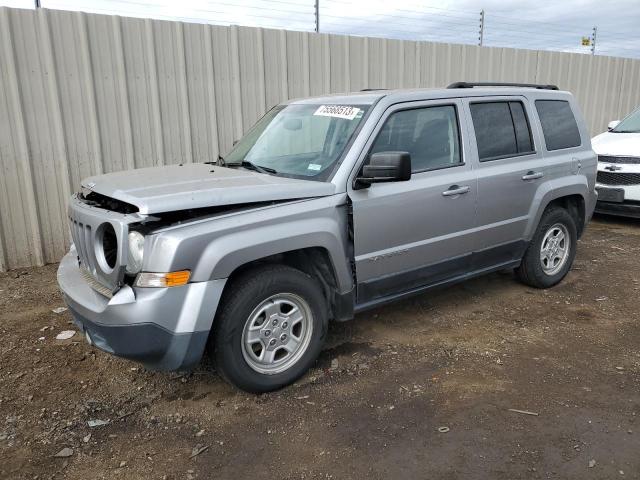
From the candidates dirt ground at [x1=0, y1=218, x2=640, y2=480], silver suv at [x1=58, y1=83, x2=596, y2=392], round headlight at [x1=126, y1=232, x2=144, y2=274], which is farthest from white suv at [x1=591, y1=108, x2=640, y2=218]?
round headlight at [x1=126, y1=232, x2=144, y2=274]

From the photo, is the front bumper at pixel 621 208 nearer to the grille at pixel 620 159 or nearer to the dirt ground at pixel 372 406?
the grille at pixel 620 159

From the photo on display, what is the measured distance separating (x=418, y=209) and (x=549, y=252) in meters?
2.07

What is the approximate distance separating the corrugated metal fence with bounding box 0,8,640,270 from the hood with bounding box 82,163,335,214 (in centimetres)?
276

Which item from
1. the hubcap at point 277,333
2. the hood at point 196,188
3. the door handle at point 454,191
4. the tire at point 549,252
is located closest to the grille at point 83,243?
the hood at point 196,188

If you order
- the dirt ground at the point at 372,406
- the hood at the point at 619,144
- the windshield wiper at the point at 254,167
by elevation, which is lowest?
the dirt ground at the point at 372,406

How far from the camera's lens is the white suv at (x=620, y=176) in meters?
7.65

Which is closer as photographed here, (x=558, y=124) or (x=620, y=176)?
(x=558, y=124)

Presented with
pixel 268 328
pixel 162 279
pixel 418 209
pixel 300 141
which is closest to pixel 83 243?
pixel 162 279

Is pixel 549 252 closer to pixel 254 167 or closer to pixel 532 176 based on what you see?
pixel 532 176

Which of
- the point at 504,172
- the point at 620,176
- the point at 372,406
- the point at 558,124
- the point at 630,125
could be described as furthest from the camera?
the point at 630,125

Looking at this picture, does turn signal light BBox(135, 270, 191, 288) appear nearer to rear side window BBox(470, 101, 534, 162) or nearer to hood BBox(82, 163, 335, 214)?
hood BBox(82, 163, 335, 214)

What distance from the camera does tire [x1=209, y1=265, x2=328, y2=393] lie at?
3137 mm

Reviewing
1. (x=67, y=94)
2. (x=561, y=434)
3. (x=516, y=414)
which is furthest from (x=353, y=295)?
(x=67, y=94)

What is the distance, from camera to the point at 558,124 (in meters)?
5.10
